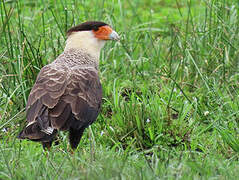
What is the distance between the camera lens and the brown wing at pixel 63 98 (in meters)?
4.00

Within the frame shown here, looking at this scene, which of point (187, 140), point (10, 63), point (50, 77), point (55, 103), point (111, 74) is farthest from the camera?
point (111, 74)

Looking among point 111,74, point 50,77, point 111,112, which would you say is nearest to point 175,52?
point 111,74

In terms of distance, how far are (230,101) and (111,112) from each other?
1106 mm

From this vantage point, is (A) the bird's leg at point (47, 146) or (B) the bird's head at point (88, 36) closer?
(A) the bird's leg at point (47, 146)

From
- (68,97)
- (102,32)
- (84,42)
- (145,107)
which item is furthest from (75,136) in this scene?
(102,32)

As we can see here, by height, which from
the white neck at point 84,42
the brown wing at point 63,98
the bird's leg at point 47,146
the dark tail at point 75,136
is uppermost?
the white neck at point 84,42

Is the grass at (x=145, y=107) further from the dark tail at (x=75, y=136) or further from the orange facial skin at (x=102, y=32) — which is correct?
the orange facial skin at (x=102, y=32)

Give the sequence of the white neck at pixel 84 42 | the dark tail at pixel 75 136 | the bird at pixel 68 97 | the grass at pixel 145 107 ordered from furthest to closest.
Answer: the white neck at pixel 84 42 < the dark tail at pixel 75 136 < the bird at pixel 68 97 < the grass at pixel 145 107

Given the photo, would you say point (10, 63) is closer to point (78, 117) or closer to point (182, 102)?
point (78, 117)

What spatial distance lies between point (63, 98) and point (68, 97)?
0.04 m

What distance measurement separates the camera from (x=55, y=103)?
13.2 ft

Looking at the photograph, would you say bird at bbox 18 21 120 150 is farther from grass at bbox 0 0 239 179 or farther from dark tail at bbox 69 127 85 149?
grass at bbox 0 0 239 179

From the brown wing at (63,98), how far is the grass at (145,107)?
0.16m

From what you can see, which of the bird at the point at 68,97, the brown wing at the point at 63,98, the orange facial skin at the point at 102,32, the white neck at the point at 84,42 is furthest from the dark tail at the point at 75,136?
the orange facial skin at the point at 102,32
